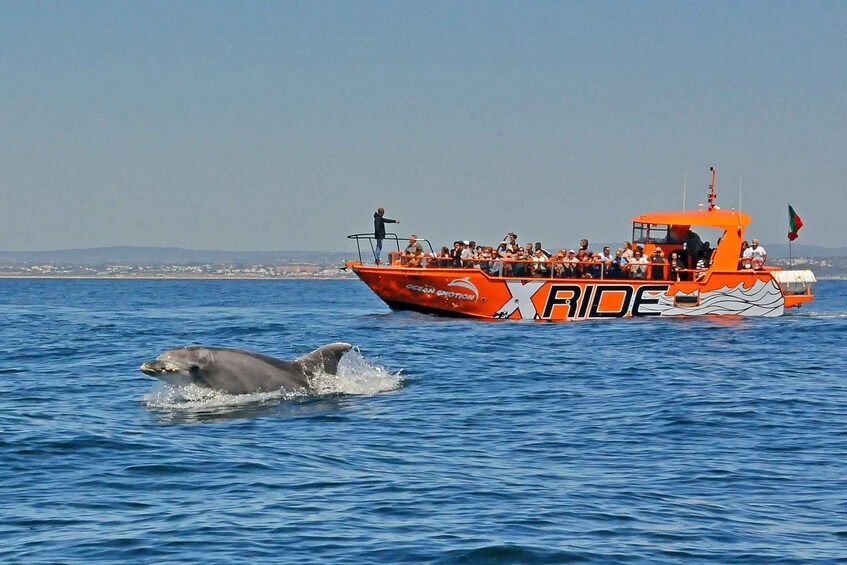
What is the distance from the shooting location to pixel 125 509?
404 inches

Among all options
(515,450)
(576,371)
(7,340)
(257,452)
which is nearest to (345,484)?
(257,452)

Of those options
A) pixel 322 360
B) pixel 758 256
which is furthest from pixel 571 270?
pixel 322 360

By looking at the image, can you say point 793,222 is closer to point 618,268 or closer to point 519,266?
point 618,268

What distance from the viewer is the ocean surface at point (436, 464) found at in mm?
9219

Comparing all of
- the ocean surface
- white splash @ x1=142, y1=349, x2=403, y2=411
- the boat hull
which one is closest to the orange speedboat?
the boat hull

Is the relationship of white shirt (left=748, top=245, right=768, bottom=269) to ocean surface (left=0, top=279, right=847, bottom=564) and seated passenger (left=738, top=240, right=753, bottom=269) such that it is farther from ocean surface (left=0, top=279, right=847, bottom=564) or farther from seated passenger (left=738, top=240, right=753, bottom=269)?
ocean surface (left=0, top=279, right=847, bottom=564)

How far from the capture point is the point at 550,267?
124 feet

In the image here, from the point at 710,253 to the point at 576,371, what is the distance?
19471 mm

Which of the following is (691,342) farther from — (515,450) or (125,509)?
(125,509)

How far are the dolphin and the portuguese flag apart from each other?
28.5 m

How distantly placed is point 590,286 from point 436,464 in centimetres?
2588

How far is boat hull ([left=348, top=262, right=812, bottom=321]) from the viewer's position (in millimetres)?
37406

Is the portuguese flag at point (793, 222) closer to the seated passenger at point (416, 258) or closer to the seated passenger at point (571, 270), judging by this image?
the seated passenger at point (571, 270)

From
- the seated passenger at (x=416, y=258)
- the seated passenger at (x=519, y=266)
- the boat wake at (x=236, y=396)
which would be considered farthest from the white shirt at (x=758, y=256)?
the boat wake at (x=236, y=396)
